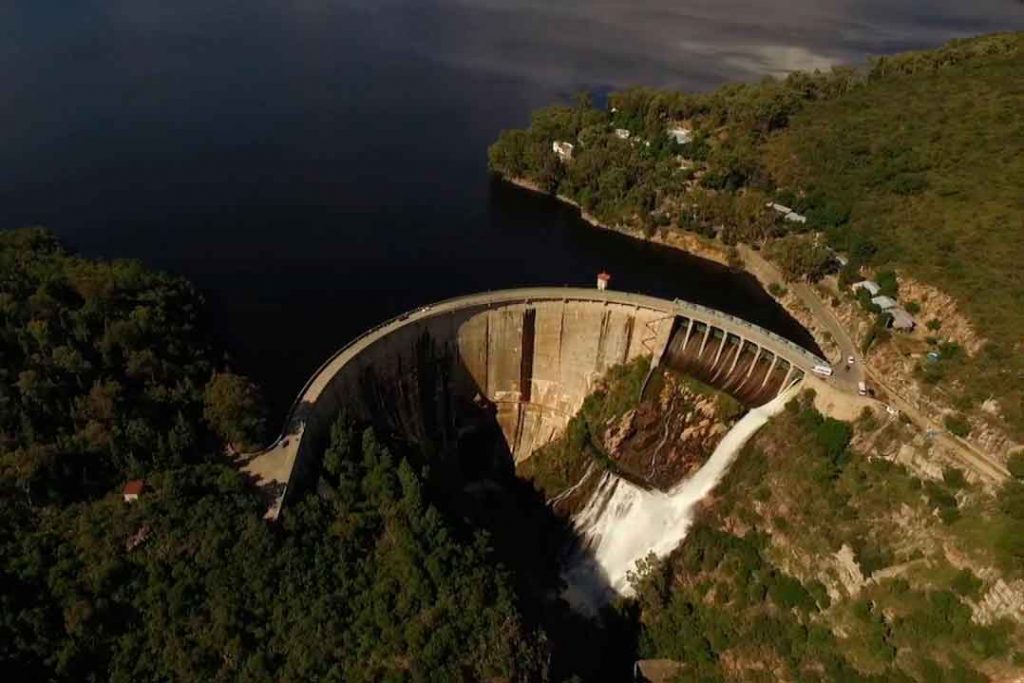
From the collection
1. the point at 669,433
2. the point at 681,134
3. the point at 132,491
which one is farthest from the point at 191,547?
the point at 681,134

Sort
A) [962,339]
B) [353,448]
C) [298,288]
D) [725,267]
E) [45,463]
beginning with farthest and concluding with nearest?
[725,267] < [298,288] < [962,339] < [353,448] < [45,463]

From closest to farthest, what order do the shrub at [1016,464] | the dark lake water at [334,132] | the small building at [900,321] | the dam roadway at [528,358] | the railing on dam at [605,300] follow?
the shrub at [1016,464], the dam roadway at [528,358], the railing on dam at [605,300], the small building at [900,321], the dark lake water at [334,132]

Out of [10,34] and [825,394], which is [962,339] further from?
[10,34]

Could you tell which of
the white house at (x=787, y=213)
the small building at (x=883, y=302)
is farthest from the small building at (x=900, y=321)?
the white house at (x=787, y=213)

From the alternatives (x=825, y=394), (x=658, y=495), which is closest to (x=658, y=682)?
(x=658, y=495)

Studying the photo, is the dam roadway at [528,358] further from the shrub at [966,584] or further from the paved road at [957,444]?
the shrub at [966,584]

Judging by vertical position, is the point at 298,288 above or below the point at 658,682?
above
